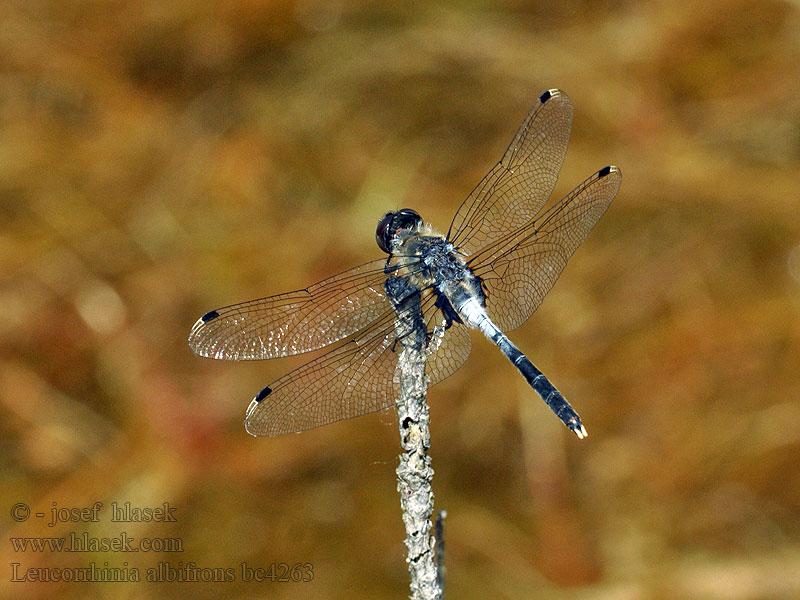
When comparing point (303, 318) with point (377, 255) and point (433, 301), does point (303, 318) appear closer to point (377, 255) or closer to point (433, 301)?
point (433, 301)

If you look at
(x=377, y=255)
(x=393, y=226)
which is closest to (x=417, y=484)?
(x=393, y=226)

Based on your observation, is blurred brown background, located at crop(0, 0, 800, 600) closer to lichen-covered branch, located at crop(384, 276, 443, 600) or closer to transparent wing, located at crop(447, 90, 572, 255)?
transparent wing, located at crop(447, 90, 572, 255)

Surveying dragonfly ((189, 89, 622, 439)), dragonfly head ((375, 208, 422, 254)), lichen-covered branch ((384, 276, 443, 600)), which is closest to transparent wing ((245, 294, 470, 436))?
dragonfly ((189, 89, 622, 439))

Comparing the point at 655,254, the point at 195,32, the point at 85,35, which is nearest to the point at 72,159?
the point at 85,35

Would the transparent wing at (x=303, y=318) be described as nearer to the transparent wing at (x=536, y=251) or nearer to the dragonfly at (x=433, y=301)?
the dragonfly at (x=433, y=301)

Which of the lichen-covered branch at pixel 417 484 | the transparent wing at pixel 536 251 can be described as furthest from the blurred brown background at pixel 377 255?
the lichen-covered branch at pixel 417 484

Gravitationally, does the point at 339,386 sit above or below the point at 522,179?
below

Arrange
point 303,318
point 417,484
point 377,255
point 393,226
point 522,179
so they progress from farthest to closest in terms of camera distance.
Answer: point 377,255
point 522,179
point 393,226
point 303,318
point 417,484
